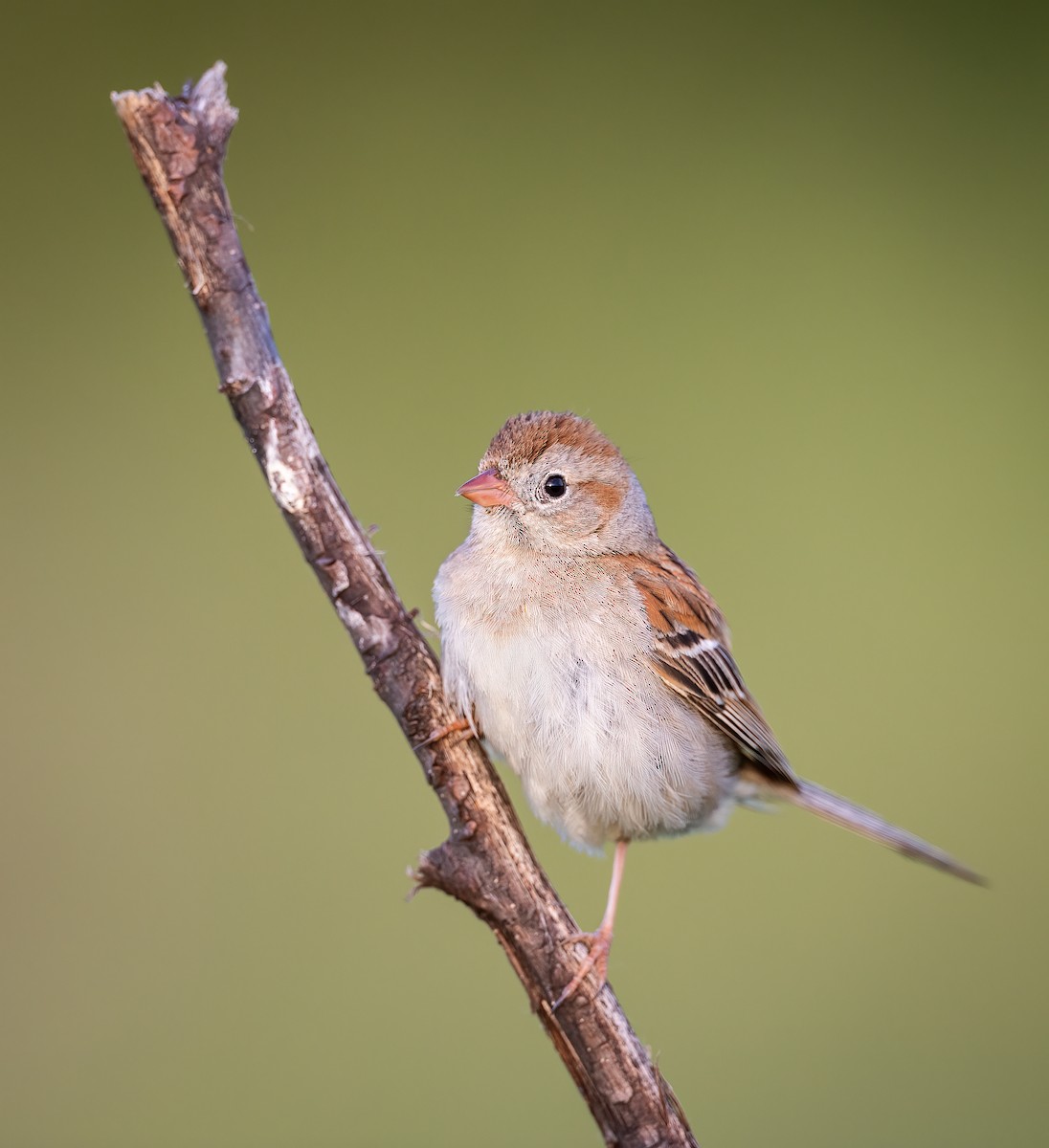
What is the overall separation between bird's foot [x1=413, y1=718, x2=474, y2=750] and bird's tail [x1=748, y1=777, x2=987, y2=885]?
85 centimetres

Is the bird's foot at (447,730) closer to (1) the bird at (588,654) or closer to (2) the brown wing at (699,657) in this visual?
(1) the bird at (588,654)

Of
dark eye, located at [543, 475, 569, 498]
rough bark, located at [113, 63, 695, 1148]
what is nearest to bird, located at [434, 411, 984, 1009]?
dark eye, located at [543, 475, 569, 498]

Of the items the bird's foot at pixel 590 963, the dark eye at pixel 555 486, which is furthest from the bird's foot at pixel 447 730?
the dark eye at pixel 555 486

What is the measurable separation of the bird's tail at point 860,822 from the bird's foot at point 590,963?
0.80 m

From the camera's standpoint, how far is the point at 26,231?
4078mm

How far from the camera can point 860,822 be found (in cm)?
260

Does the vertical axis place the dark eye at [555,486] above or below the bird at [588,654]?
above

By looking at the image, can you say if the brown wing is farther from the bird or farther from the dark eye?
the dark eye

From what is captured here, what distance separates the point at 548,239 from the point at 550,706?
8.05 ft

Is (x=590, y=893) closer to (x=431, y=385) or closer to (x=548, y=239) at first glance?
(x=431, y=385)

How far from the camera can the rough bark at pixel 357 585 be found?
5.65 feet

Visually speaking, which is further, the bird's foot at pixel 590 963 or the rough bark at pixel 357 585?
the bird's foot at pixel 590 963

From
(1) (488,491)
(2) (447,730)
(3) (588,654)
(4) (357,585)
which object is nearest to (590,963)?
(2) (447,730)

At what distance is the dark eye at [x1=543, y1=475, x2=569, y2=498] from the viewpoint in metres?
2.33
